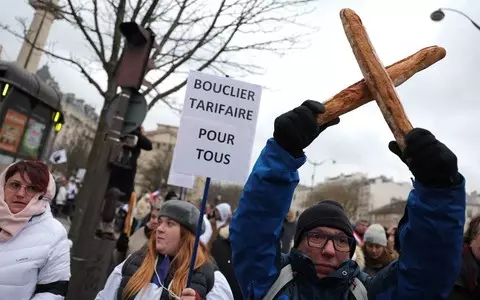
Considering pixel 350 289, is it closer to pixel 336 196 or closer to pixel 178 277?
pixel 178 277

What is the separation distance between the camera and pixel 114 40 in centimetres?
875

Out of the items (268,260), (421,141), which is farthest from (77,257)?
(421,141)

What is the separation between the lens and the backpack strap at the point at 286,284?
1.83 meters

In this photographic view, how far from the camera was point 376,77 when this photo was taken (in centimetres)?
170

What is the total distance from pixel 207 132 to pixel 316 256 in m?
1.26

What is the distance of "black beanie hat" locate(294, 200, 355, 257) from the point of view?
6.63ft

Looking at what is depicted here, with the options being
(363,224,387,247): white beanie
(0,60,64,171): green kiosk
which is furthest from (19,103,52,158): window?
(363,224,387,247): white beanie

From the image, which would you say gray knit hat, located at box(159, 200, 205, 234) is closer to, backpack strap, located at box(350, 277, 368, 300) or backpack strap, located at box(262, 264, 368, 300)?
backpack strap, located at box(262, 264, 368, 300)

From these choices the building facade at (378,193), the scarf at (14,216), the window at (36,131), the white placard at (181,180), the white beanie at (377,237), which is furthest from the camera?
the building facade at (378,193)

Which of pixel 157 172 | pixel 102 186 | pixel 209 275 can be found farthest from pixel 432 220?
pixel 157 172

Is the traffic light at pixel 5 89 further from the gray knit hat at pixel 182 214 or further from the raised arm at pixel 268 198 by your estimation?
the raised arm at pixel 268 198

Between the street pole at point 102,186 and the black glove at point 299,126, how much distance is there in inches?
161

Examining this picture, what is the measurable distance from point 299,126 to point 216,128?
129 centimetres

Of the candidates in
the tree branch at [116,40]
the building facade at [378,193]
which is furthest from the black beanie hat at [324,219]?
the building facade at [378,193]
